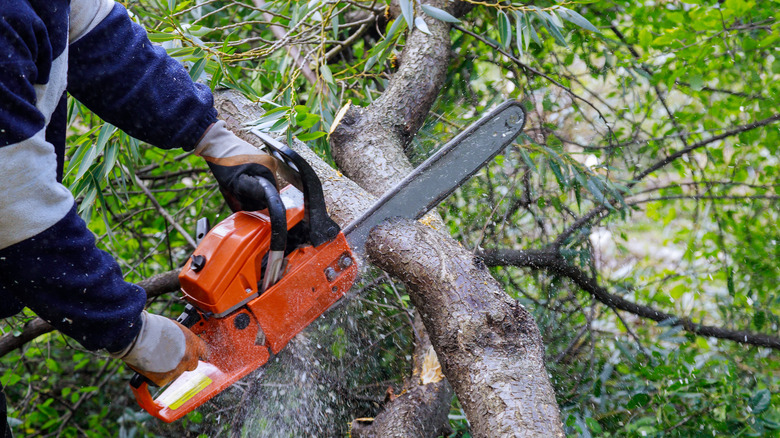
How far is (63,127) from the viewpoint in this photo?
1.48 meters

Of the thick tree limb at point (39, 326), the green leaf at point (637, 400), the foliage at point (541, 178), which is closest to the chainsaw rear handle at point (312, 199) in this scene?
the foliage at point (541, 178)

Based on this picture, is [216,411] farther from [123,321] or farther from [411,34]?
[411,34]

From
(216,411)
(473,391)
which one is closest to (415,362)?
(473,391)

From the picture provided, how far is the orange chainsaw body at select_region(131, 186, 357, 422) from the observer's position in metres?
1.73

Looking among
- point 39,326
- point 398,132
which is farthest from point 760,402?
point 39,326

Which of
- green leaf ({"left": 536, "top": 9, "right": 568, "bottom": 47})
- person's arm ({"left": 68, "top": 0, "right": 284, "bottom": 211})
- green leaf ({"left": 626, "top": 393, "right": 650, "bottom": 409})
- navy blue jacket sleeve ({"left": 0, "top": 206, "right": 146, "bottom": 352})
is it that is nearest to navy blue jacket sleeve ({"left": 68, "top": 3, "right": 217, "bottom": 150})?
person's arm ({"left": 68, "top": 0, "right": 284, "bottom": 211})

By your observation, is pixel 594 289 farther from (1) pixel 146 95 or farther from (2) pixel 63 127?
(2) pixel 63 127

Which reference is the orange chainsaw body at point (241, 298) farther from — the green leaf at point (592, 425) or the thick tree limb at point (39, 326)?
the green leaf at point (592, 425)

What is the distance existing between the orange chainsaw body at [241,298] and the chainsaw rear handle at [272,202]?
0.31 ft

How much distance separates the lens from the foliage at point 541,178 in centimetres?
224

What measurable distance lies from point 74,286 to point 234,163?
2.04ft

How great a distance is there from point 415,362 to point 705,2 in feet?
7.55

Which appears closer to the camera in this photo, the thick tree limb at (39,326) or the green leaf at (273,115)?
the green leaf at (273,115)

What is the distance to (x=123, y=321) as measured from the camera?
57.7 inches
